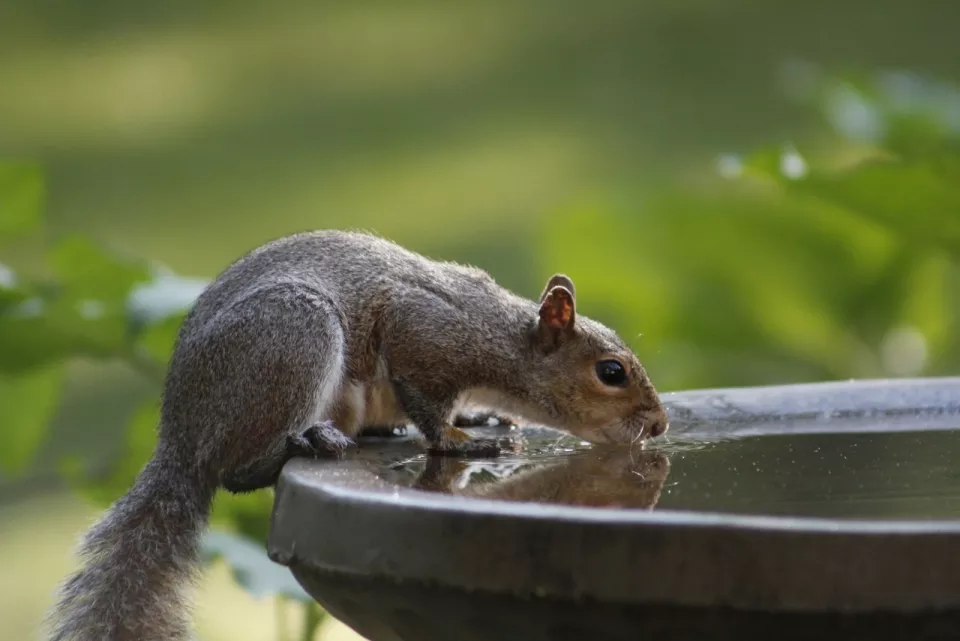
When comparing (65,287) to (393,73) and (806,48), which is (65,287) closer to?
(393,73)

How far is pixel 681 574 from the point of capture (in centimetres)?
80

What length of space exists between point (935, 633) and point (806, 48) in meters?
3.67

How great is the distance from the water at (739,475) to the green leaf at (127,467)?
0.72m

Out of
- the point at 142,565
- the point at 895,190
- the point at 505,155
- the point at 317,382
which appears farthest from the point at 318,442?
the point at 505,155

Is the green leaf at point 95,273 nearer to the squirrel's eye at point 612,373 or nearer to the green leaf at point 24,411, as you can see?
the green leaf at point 24,411

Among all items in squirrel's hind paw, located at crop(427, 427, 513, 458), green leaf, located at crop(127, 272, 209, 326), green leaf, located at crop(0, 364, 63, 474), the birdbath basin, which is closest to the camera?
the birdbath basin

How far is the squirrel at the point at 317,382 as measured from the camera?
137 centimetres

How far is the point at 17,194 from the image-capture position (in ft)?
6.41

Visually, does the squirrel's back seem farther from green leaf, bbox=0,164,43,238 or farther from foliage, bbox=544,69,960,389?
foliage, bbox=544,69,960,389

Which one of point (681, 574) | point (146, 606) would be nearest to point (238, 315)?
point (146, 606)

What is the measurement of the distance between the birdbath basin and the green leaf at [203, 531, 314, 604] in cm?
42

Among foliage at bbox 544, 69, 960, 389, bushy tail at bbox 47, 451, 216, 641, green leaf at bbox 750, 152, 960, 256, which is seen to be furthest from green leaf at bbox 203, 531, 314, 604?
foliage at bbox 544, 69, 960, 389

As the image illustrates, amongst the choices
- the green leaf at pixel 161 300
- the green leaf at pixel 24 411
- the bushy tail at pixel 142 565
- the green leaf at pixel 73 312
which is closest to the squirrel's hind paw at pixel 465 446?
the bushy tail at pixel 142 565

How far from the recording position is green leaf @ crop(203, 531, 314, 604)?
1643mm
